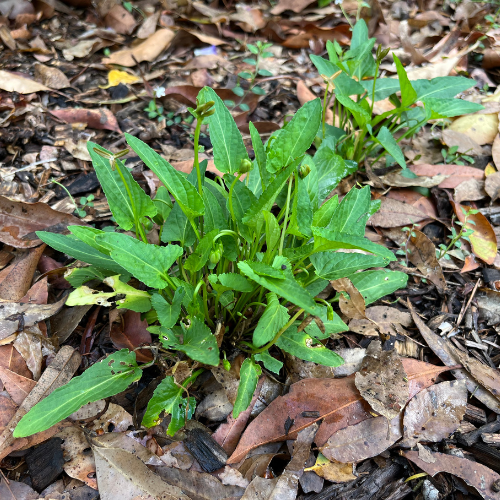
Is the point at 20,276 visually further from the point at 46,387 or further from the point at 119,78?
the point at 119,78

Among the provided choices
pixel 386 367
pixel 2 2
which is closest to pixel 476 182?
pixel 386 367

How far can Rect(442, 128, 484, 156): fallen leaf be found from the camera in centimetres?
250

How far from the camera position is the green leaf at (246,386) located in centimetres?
133

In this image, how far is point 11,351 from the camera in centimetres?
161

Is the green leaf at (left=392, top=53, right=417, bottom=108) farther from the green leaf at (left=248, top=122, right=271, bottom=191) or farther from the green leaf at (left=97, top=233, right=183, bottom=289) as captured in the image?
the green leaf at (left=97, top=233, right=183, bottom=289)

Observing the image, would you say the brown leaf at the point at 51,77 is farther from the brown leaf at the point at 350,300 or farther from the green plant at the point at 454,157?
the green plant at the point at 454,157

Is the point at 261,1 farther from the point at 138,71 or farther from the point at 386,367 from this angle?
the point at 386,367

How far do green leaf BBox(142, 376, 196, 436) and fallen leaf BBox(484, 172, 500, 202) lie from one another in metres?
1.89

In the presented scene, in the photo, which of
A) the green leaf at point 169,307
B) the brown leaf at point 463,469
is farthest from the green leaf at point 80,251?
the brown leaf at point 463,469

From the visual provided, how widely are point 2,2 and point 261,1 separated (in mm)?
1842

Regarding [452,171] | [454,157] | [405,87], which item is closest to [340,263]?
[405,87]

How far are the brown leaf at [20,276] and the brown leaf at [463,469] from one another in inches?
61.6

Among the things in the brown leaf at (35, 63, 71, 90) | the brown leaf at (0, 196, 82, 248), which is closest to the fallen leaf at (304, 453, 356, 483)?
the brown leaf at (0, 196, 82, 248)

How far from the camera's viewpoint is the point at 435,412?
1.60m
